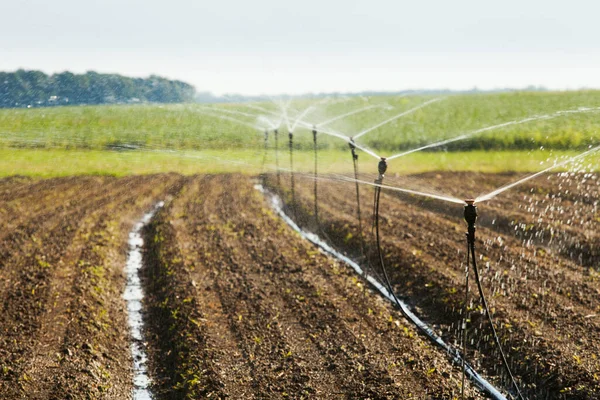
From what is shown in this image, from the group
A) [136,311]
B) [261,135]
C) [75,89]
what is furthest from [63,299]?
[261,135]

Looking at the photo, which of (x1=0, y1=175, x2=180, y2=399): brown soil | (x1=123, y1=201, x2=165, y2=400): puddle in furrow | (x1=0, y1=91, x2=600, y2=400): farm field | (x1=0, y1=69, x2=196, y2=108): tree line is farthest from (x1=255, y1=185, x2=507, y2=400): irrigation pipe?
(x1=0, y1=69, x2=196, y2=108): tree line

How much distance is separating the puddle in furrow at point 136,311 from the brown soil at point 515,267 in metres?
3.00

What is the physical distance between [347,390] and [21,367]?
2.82m

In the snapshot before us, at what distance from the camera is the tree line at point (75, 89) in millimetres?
7328

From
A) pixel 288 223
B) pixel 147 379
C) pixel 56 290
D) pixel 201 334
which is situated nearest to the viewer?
pixel 147 379

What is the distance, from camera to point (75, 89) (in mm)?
8109

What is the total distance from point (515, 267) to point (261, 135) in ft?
42.4

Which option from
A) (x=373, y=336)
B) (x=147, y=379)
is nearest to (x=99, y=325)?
(x=147, y=379)

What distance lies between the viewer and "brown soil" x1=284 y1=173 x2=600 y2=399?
211 inches

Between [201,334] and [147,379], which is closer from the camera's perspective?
[147,379]

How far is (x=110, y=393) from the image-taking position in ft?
16.8

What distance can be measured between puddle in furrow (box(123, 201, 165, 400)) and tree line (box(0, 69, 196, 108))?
2.52 meters

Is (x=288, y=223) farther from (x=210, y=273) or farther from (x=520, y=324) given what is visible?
(x=520, y=324)

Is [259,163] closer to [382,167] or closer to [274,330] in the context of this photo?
[382,167]
